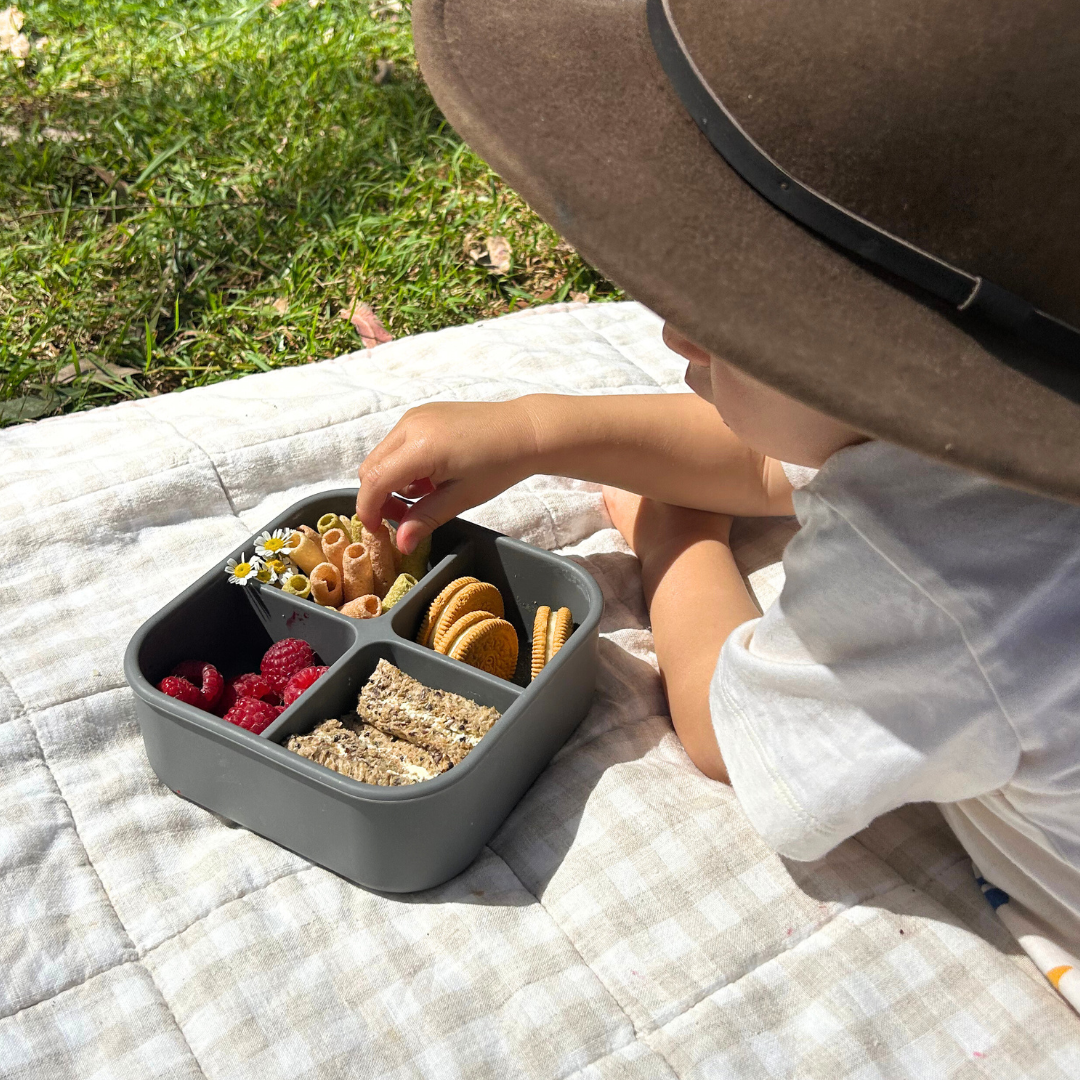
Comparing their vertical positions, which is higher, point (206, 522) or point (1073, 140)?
point (1073, 140)

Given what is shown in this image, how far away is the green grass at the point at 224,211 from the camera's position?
5.60 ft

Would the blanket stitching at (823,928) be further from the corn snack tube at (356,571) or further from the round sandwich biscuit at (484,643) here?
the corn snack tube at (356,571)

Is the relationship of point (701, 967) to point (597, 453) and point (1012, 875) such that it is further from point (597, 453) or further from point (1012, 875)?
point (597, 453)

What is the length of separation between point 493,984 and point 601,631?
0.43 meters

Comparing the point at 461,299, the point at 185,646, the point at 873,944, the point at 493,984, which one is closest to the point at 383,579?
the point at 185,646

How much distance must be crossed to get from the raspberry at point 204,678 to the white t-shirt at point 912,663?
1.55ft

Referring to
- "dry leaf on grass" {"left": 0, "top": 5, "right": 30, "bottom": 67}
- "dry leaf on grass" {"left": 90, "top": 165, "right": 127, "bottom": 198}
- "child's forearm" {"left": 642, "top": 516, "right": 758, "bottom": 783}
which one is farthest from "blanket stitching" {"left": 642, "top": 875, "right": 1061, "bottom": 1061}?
"dry leaf on grass" {"left": 0, "top": 5, "right": 30, "bottom": 67}

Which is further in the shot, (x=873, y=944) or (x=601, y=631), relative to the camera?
(x=601, y=631)

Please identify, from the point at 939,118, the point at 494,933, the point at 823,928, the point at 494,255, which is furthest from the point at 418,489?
the point at 494,255

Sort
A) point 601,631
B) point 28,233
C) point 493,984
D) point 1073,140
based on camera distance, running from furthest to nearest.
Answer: point 28,233 → point 601,631 → point 493,984 → point 1073,140

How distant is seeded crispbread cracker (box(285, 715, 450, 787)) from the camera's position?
92 cm

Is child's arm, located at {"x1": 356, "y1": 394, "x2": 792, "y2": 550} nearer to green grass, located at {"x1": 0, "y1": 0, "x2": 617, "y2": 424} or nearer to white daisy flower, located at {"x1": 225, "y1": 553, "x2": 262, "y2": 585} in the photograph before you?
white daisy flower, located at {"x1": 225, "y1": 553, "x2": 262, "y2": 585}

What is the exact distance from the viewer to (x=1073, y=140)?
57 centimetres

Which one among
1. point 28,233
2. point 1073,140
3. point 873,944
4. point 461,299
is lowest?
point 28,233
